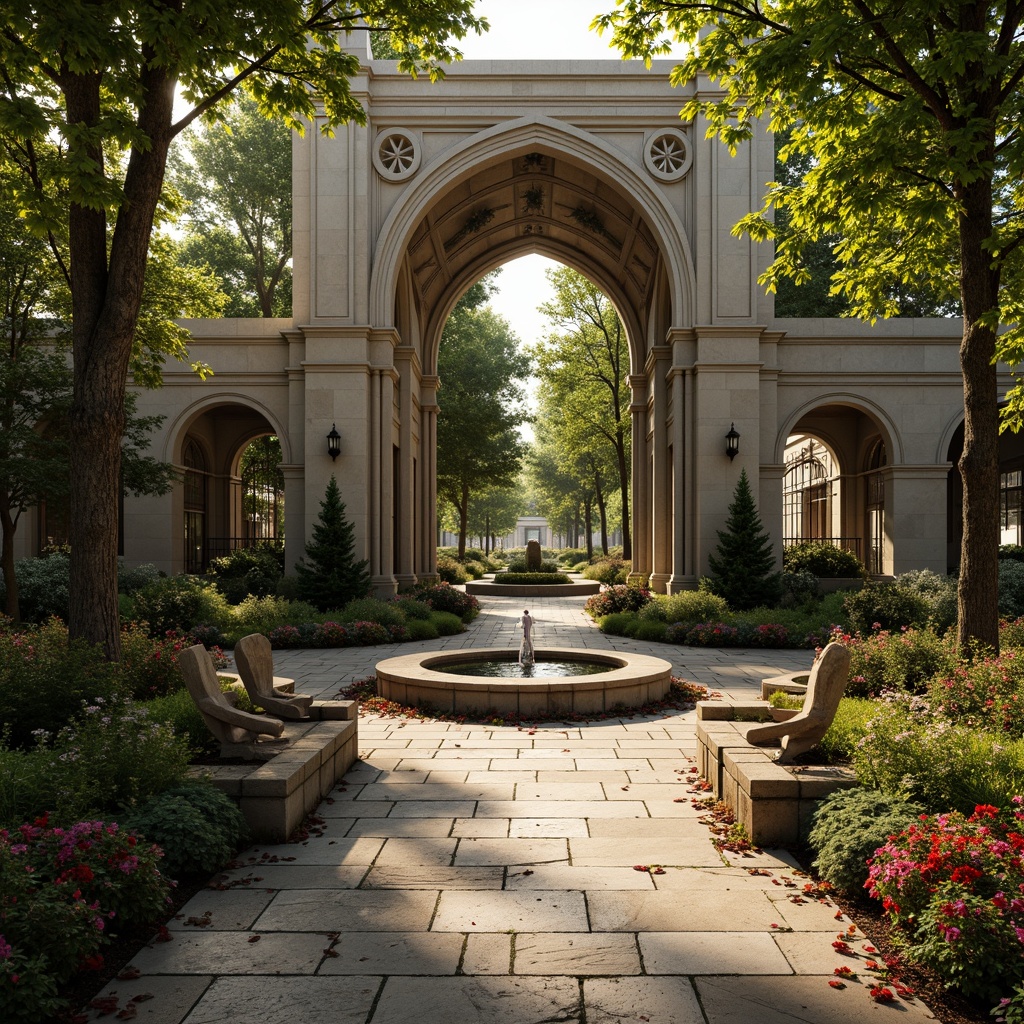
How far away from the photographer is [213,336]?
64.6 ft

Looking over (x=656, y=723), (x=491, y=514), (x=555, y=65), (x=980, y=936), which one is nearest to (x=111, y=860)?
(x=980, y=936)

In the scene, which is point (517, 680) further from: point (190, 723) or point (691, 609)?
point (691, 609)

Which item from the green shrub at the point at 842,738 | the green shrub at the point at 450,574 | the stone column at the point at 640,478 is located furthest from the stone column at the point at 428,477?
the green shrub at the point at 842,738

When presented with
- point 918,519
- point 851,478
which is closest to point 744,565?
point 918,519

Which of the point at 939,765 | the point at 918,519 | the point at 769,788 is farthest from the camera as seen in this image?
the point at 918,519

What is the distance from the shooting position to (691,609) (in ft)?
51.8

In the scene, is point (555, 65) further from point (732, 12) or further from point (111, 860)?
point (111, 860)

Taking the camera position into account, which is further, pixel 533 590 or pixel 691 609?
pixel 533 590

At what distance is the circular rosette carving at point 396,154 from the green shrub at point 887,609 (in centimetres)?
1400

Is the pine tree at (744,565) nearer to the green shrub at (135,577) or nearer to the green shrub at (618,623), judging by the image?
the green shrub at (618,623)

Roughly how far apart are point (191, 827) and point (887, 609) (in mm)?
11472

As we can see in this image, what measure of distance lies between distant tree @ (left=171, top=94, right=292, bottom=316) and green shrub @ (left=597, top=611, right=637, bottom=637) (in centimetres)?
2092

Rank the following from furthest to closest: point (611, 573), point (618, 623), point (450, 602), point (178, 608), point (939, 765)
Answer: point (611, 573)
point (450, 602)
point (618, 623)
point (178, 608)
point (939, 765)

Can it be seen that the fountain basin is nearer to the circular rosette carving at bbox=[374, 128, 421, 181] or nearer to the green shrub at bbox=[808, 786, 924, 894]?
the green shrub at bbox=[808, 786, 924, 894]
